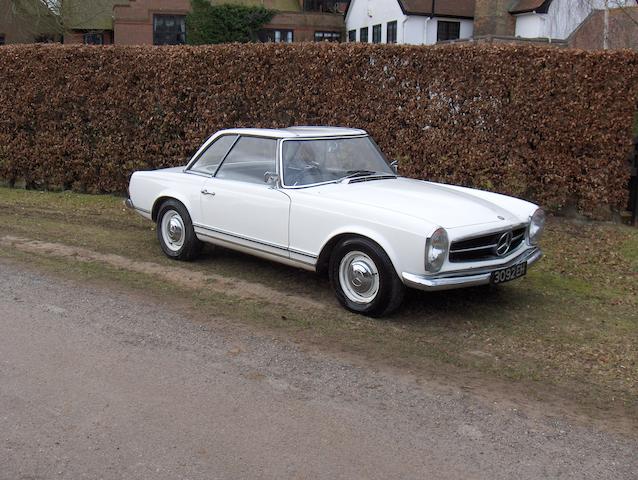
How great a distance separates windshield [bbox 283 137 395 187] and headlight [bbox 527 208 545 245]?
57.4 inches

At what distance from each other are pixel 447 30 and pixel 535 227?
32083mm

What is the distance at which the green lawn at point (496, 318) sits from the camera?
4.76 m

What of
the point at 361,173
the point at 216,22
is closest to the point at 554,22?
the point at 216,22

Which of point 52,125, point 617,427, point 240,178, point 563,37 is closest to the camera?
point 617,427

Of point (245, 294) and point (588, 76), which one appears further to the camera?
point (588, 76)

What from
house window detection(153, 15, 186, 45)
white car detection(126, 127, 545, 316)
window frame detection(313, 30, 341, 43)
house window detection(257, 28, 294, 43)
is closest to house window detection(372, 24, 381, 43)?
window frame detection(313, 30, 341, 43)

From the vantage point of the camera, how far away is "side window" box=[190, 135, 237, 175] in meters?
7.32

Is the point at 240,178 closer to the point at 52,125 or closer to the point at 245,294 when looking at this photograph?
the point at 245,294

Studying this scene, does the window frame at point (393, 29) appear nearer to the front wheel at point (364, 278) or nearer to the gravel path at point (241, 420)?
the front wheel at point (364, 278)

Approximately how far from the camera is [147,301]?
621 cm

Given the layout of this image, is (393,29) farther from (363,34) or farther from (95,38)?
(95,38)

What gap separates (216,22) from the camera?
39.6 m

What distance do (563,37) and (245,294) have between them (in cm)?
2902

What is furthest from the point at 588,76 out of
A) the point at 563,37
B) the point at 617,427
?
the point at 563,37
